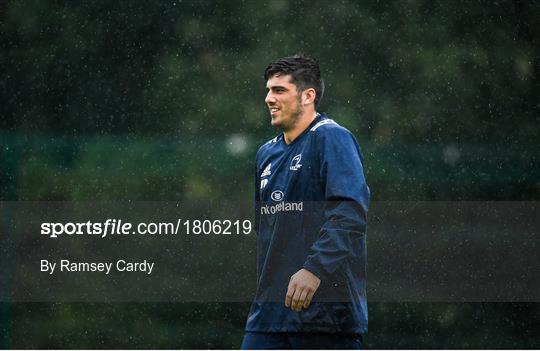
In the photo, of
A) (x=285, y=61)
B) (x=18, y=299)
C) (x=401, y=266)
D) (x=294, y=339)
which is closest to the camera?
(x=294, y=339)

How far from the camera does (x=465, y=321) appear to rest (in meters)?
8.24

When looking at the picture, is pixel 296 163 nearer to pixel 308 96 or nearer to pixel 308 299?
pixel 308 96

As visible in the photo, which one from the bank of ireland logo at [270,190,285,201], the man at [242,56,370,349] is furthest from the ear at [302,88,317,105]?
the bank of ireland logo at [270,190,285,201]

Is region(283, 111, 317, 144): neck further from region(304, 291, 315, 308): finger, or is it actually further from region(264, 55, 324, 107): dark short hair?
→ region(304, 291, 315, 308): finger

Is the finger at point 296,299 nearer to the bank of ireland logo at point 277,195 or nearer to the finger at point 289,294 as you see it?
the finger at point 289,294

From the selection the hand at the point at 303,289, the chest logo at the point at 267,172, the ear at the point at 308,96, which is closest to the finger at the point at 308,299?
the hand at the point at 303,289

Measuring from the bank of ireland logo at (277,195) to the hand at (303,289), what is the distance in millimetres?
376

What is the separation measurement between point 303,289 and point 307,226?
0.31 metres

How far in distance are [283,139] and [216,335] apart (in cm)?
454

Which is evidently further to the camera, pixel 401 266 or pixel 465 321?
pixel 465 321

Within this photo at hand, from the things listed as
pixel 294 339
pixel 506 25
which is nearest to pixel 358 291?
pixel 294 339

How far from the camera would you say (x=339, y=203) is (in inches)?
126

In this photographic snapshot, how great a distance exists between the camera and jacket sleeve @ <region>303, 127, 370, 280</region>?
3133 millimetres

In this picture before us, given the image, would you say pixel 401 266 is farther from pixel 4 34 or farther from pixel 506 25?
pixel 4 34
